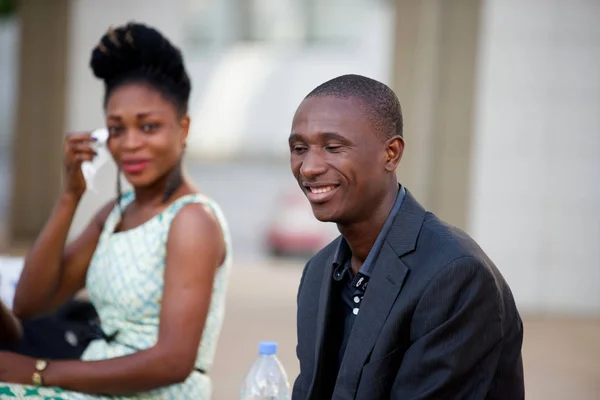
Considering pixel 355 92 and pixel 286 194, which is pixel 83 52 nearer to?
pixel 286 194

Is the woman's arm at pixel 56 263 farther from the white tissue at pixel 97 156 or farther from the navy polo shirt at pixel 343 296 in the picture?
the navy polo shirt at pixel 343 296

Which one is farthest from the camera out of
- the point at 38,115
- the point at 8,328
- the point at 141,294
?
the point at 38,115

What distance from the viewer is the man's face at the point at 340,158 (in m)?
2.36

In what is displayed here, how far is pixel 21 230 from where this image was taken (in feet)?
42.3

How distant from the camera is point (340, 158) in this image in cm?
237

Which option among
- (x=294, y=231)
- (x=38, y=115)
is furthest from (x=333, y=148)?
(x=294, y=231)

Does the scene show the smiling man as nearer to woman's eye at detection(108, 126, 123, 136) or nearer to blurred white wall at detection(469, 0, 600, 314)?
woman's eye at detection(108, 126, 123, 136)

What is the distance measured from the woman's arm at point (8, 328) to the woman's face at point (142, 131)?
740 mm

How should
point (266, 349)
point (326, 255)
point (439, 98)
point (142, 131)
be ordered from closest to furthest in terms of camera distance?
point (326, 255)
point (266, 349)
point (142, 131)
point (439, 98)

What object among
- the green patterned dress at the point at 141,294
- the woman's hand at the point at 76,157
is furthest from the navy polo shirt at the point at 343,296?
the woman's hand at the point at 76,157

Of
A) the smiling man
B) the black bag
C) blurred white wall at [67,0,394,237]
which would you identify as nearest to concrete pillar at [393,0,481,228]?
the black bag

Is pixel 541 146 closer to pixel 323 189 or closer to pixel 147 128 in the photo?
pixel 147 128

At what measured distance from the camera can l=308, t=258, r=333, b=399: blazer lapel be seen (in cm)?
250

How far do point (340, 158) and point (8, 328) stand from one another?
1801mm
